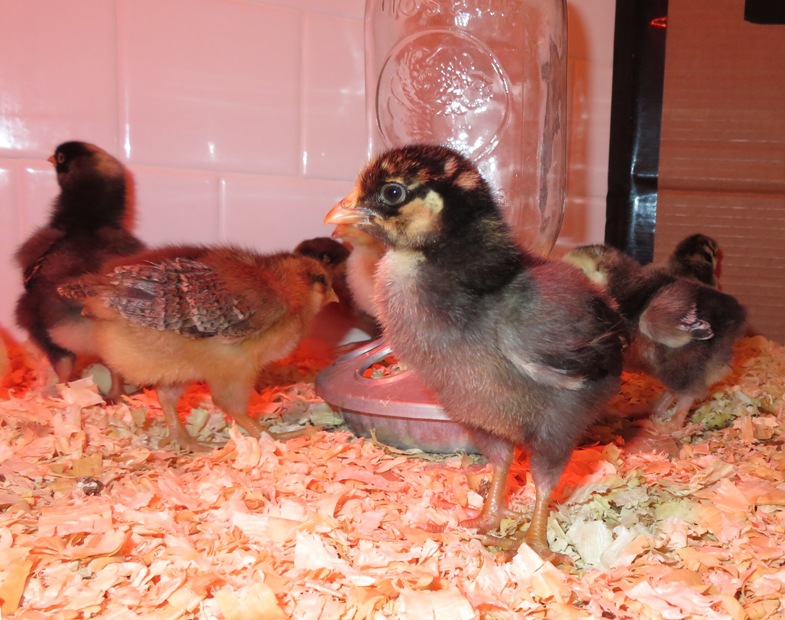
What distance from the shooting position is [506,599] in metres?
1.12

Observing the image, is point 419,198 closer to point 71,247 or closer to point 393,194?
point 393,194

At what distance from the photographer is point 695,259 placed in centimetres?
279

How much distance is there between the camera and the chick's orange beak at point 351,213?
1.26 meters

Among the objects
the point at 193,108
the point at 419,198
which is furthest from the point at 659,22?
the point at 419,198

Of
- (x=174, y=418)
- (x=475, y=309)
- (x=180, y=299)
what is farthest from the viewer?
(x=174, y=418)

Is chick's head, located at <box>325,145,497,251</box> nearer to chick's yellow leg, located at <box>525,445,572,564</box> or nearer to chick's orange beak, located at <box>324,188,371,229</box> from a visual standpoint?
chick's orange beak, located at <box>324,188,371,229</box>

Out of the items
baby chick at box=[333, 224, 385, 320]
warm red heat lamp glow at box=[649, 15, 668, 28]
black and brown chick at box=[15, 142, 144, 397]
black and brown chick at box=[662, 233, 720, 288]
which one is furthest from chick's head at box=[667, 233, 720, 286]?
black and brown chick at box=[15, 142, 144, 397]

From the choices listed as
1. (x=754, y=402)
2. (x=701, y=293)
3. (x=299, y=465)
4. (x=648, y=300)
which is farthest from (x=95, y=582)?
(x=754, y=402)

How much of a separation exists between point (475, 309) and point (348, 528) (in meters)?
0.50

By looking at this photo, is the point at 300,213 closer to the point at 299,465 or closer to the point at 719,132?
the point at 299,465

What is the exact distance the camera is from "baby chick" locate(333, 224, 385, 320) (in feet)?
7.96

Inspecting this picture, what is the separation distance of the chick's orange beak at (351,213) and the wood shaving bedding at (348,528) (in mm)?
575

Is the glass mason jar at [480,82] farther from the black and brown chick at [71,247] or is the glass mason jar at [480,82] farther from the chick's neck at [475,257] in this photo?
the chick's neck at [475,257]

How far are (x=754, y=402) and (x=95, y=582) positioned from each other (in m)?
2.14
